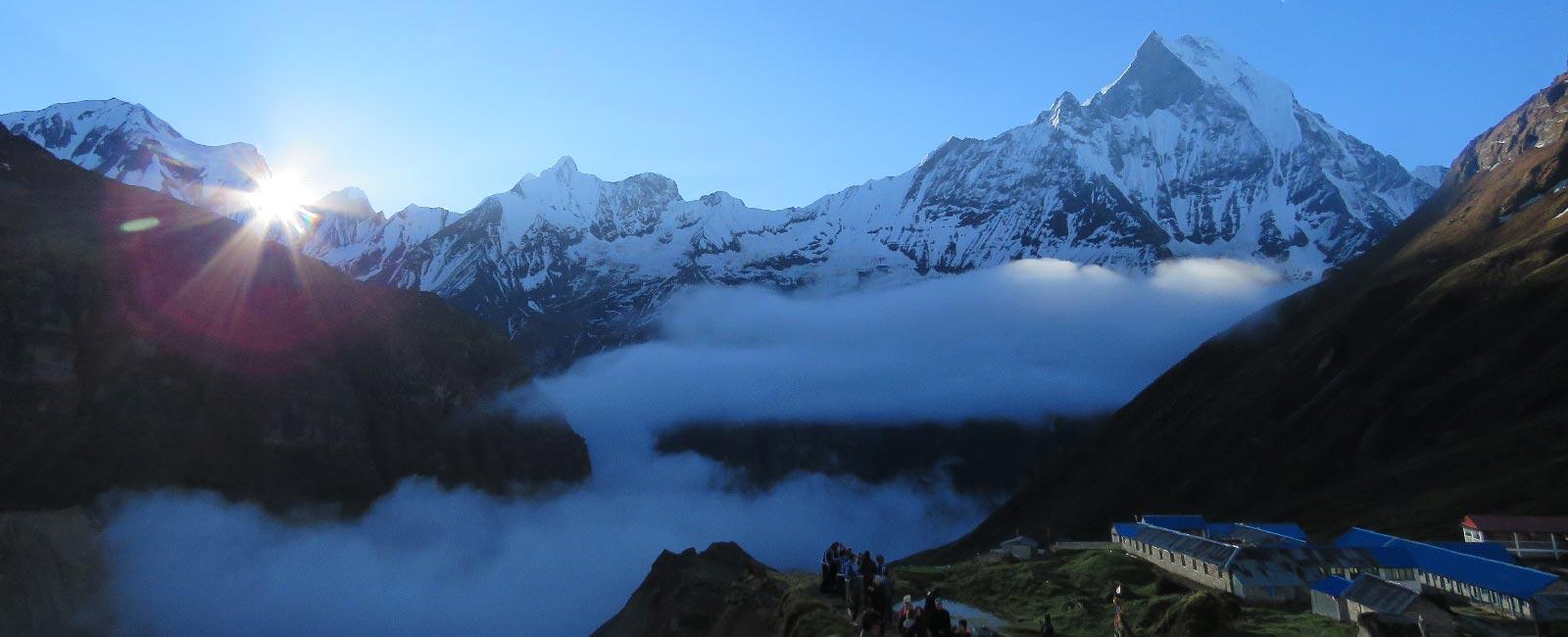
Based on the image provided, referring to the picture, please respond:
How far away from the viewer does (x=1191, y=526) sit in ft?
306

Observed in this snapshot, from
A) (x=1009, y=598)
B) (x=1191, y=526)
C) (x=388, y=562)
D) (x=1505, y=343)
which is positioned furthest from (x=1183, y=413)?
(x=388, y=562)

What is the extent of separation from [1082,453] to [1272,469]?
5614 centimetres

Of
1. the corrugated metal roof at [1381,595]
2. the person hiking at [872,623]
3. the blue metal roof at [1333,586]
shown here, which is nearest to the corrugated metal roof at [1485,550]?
the blue metal roof at [1333,586]

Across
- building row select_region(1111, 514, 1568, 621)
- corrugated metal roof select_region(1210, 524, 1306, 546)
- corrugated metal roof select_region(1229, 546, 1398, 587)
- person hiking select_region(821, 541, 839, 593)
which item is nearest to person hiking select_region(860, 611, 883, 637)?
person hiking select_region(821, 541, 839, 593)

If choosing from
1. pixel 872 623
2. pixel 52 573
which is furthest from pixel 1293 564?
pixel 52 573

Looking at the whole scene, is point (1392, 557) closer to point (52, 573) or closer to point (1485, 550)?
point (1485, 550)

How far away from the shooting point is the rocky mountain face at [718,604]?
4256 cm

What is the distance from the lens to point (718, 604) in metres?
83.2

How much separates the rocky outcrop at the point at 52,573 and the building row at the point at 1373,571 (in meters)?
130

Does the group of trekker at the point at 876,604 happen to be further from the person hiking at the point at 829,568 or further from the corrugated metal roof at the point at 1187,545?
the corrugated metal roof at the point at 1187,545

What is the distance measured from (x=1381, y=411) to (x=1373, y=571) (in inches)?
3145

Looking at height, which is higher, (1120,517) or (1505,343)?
(1505,343)

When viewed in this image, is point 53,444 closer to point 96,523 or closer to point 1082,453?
point 96,523

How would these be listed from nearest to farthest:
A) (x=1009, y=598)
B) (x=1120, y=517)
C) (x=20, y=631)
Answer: (x=1009, y=598)
(x=20, y=631)
(x=1120, y=517)
